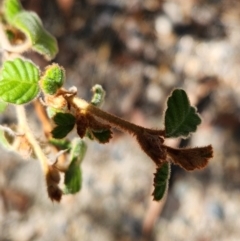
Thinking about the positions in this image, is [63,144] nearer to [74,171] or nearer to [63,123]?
[74,171]

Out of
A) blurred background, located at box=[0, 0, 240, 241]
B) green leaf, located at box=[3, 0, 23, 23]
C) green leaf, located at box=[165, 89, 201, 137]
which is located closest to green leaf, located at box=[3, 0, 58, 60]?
green leaf, located at box=[3, 0, 23, 23]

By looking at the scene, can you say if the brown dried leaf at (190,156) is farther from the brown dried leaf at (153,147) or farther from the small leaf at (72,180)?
the small leaf at (72,180)

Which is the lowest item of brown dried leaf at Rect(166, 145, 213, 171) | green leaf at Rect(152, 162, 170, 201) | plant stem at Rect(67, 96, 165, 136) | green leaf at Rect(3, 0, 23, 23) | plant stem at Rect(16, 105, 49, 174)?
plant stem at Rect(16, 105, 49, 174)

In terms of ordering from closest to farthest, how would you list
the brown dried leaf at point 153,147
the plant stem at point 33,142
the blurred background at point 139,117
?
the brown dried leaf at point 153,147
the plant stem at point 33,142
the blurred background at point 139,117

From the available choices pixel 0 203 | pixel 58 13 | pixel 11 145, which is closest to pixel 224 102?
pixel 58 13

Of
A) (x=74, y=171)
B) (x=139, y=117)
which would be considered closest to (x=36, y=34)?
(x=74, y=171)

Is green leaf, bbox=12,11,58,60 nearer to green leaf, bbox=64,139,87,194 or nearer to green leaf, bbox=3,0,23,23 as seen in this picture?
green leaf, bbox=3,0,23,23

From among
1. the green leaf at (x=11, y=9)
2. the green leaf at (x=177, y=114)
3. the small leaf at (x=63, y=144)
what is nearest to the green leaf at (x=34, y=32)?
the green leaf at (x=11, y=9)
